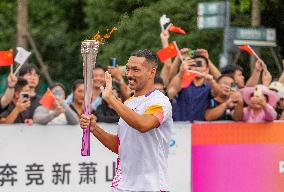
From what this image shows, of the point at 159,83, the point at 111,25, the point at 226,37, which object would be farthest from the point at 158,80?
the point at 226,37

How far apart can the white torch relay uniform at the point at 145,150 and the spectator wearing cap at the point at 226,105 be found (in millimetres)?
3141

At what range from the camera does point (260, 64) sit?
11.3 m

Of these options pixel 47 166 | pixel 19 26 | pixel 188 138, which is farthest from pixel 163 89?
pixel 19 26

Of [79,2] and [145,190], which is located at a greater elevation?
[79,2]

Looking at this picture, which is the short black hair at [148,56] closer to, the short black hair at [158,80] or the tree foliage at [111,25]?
the short black hair at [158,80]

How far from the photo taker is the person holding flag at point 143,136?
686 centimetres

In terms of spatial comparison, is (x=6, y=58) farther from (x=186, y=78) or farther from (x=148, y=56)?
(x=148, y=56)

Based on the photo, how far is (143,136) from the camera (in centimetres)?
695

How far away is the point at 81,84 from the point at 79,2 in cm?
1440

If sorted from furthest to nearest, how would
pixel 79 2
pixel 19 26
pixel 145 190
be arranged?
Answer: 1. pixel 79 2
2. pixel 19 26
3. pixel 145 190

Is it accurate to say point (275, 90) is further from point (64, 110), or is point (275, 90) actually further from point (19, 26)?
point (19, 26)

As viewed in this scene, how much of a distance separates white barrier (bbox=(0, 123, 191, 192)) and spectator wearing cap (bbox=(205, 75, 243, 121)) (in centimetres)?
104

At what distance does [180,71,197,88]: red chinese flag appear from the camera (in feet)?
33.5

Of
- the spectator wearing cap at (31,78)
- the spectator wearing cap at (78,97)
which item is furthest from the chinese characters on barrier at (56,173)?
the spectator wearing cap at (31,78)
